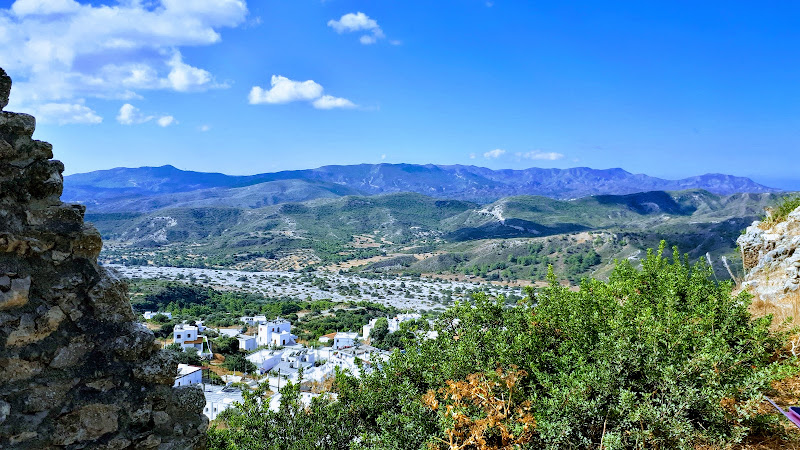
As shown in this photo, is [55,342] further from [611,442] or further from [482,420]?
[611,442]

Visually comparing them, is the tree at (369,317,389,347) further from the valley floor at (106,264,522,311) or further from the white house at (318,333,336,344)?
the valley floor at (106,264,522,311)

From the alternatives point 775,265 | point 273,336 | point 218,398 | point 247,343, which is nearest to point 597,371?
point 775,265

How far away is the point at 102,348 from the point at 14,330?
55 cm

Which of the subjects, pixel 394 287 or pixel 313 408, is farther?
pixel 394 287

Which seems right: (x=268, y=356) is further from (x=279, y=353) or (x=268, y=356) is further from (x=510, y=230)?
(x=510, y=230)

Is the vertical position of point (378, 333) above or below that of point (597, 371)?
below

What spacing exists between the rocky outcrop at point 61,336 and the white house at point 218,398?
18.3 metres

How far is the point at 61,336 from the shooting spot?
3393mm

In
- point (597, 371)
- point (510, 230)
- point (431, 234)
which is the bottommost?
point (431, 234)

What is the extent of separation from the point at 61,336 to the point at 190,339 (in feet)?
126

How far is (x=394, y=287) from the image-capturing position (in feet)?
260

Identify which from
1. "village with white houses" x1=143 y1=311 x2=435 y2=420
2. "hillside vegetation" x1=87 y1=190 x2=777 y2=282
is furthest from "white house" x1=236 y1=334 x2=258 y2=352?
"hillside vegetation" x1=87 y1=190 x2=777 y2=282

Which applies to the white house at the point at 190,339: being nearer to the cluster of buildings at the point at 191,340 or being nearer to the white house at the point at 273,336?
the cluster of buildings at the point at 191,340

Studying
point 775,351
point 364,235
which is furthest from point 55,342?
point 364,235
